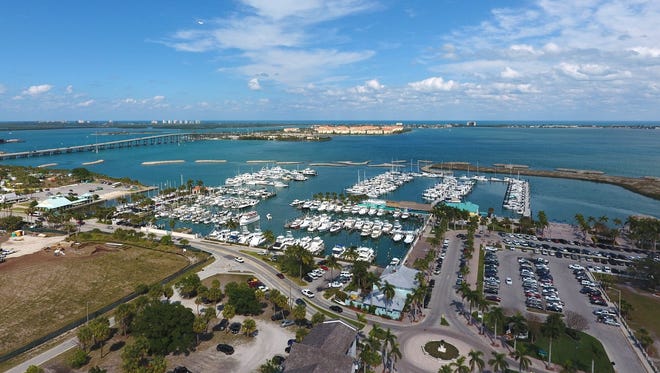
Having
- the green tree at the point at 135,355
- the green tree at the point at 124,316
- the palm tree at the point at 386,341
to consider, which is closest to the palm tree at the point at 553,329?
the palm tree at the point at 386,341

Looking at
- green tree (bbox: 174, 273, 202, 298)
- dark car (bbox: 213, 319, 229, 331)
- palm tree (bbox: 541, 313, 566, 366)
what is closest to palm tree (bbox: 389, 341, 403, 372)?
palm tree (bbox: 541, 313, 566, 366)

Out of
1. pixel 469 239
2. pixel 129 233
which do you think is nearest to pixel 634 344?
pixel 469 239

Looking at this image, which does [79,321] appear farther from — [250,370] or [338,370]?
[338,370]

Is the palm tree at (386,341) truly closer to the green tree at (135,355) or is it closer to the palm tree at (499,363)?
the palm tree at (499,363)

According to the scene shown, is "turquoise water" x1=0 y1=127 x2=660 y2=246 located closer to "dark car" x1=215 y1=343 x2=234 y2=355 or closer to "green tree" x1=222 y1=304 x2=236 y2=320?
"green tree" x1=222 y1=304 x2=236 y2=320

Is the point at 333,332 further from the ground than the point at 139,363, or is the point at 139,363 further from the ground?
the point at 333,332

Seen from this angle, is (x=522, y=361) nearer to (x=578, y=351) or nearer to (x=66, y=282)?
(x=578, y=351)
